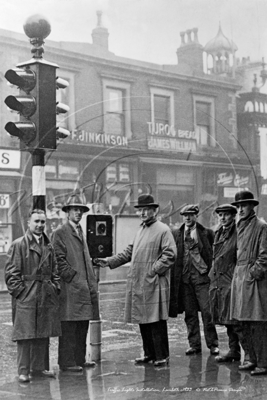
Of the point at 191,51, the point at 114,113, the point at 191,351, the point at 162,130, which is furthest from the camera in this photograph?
the point at 162,130

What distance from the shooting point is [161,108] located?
80.2 feet

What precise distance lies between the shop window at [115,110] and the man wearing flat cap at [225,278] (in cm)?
1538

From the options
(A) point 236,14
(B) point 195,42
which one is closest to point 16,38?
(B) point 195,42

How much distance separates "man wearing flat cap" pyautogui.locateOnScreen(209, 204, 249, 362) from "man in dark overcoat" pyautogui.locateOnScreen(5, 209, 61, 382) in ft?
6.49

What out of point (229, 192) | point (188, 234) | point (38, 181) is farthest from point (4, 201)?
point (38, 181)

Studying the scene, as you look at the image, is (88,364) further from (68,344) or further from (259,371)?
(259,371)

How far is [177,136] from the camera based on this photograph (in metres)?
24.0

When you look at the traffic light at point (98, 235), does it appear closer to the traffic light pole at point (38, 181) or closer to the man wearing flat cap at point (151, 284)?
the man wearing flat cap at point (151, 284)

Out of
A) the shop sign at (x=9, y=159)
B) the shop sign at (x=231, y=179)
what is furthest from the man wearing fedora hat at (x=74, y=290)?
the shop sign at (x=231, y=179)

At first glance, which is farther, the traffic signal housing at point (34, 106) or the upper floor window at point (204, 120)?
the upper floor window at point (204, 120)

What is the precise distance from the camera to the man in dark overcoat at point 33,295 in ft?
22.1

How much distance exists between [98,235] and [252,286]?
6.57 feet

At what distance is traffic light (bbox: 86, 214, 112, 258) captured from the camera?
25.7 ft

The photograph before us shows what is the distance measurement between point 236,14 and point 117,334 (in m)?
7.48
